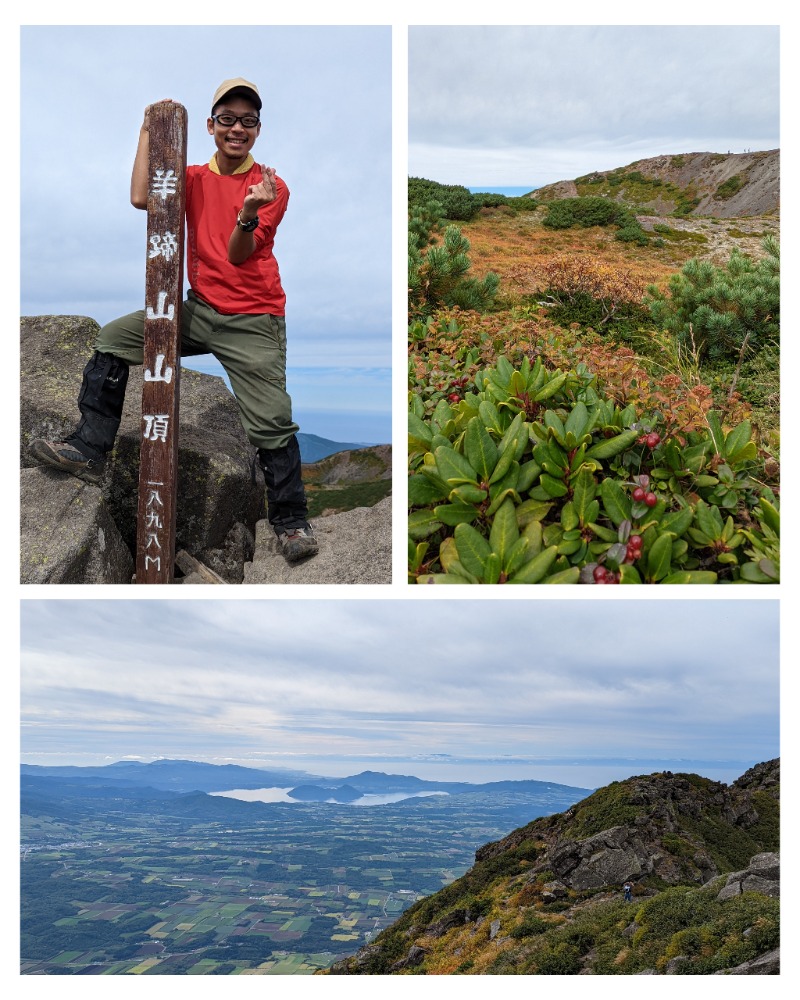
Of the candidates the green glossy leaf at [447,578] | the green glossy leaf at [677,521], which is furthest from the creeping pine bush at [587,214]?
the green glossy leaf at [447,578]

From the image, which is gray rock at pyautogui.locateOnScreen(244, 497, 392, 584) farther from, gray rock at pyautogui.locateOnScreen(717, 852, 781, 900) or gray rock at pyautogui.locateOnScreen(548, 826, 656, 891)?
gray rock at pyautogui.locateOnScreen(717, 852, 781, 900)

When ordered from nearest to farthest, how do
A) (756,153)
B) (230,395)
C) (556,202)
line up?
(756,153) < (556,202) < (230,395)

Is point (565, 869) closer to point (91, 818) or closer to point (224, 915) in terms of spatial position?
point (224, 915)

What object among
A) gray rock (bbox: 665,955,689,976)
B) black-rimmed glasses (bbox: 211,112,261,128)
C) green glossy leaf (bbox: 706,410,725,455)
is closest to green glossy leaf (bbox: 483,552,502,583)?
green glossy leaf (bbox: 706,410,725,455)

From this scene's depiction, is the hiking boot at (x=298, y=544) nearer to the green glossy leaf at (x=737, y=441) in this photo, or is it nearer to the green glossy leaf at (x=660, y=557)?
the green glossy leaf at (x=660, y=557)

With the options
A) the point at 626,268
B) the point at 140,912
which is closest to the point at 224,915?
the point at 140,912
